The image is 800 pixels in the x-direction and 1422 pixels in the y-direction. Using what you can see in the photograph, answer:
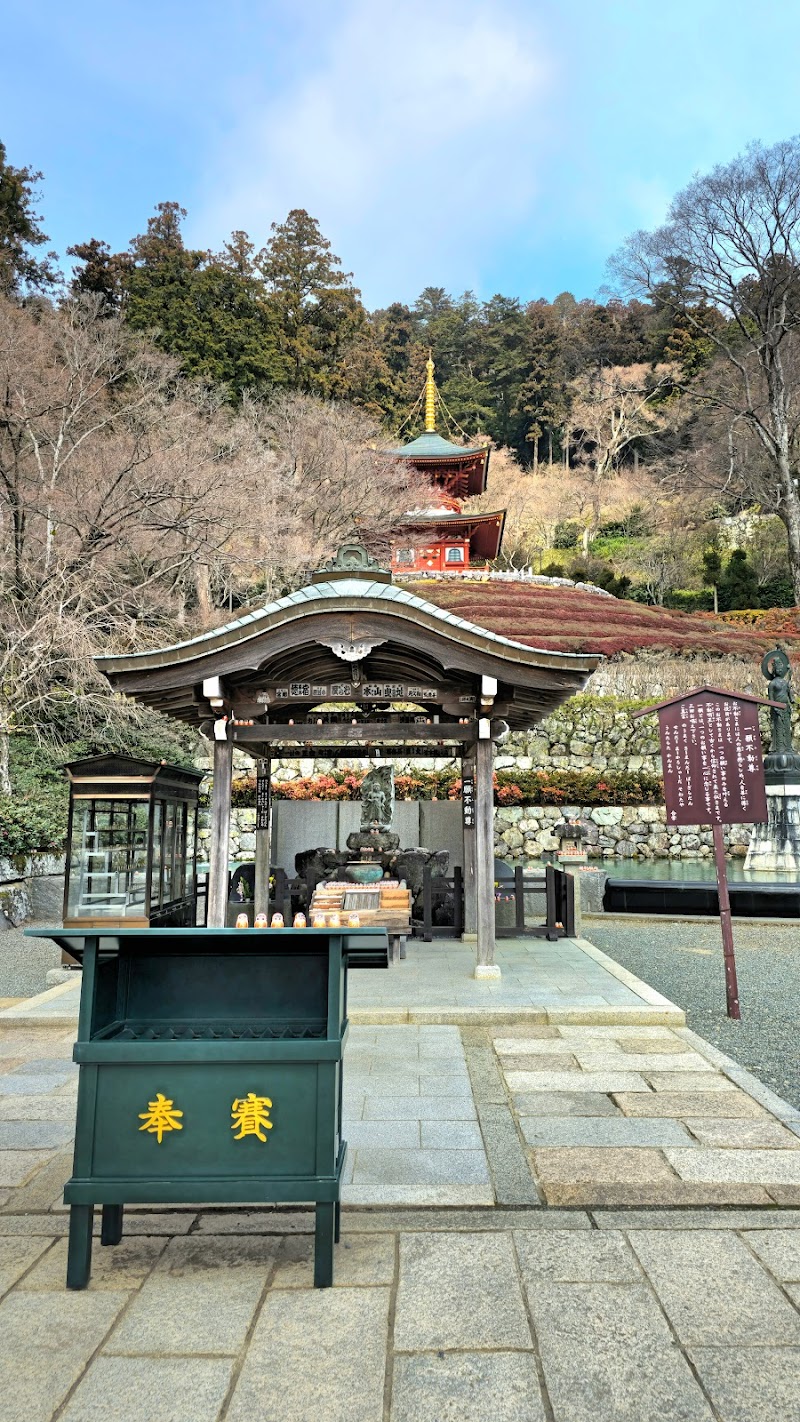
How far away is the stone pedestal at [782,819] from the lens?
18.6 meters

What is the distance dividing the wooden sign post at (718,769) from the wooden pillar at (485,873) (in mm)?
1604

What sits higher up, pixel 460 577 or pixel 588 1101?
pixel 460 577

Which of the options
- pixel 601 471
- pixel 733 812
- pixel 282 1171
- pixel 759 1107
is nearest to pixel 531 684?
pixel 733 812

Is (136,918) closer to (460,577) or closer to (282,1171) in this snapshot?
(282,1171)

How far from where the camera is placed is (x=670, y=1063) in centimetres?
545

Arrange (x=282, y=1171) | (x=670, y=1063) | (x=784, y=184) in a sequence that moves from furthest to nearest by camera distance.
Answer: (x=784, y=184), (x=670, y=1063), (x=282, y=1171)

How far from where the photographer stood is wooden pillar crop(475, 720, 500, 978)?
7785 mm

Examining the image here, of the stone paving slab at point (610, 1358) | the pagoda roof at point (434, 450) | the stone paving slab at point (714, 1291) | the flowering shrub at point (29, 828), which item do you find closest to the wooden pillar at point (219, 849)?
the stone paving slab at point (714, 1291)

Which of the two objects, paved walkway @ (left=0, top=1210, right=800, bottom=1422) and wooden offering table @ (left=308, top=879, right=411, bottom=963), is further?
wooden offering table @ (left=308, top=879, right=411, bottom=963)

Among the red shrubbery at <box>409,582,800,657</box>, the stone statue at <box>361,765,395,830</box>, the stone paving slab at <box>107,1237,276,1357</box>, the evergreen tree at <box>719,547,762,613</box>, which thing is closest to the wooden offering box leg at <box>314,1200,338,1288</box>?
the stone paving slab at <box>107,1237,276,1357</box>

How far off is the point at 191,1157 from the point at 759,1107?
3222mm

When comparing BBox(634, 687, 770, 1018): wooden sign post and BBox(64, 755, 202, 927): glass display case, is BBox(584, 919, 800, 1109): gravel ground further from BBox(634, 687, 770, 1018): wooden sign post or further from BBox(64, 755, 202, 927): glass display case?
BBox(64, 755, 202, 927): glass display case

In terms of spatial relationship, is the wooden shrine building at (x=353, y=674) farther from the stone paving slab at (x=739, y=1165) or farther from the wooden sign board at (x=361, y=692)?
the stone paving slab at (x=739, y=1165)

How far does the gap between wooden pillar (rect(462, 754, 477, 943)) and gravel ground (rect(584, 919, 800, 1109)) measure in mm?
1754
